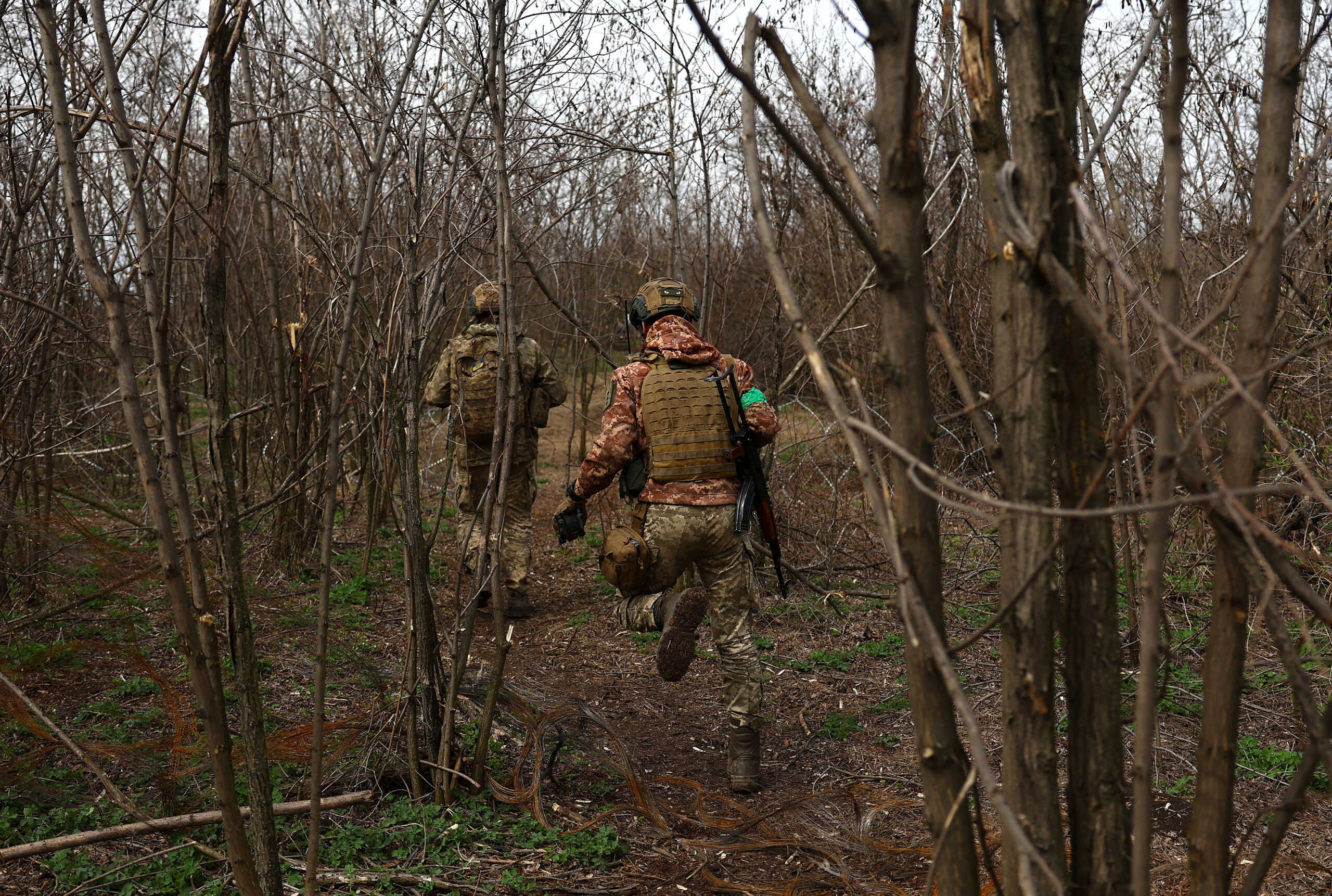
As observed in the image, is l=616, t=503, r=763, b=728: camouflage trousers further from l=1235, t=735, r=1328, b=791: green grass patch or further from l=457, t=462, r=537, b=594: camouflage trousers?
l=457, t=462, r=537, b=594: camouflage trousers

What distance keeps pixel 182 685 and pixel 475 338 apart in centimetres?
294

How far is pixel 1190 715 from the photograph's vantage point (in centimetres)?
419

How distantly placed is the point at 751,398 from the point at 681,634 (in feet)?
3.60

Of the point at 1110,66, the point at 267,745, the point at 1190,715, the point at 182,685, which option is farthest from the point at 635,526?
the point at 1110,66

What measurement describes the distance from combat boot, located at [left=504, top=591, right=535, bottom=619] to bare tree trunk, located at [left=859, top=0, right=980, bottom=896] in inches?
209

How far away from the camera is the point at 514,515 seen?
6.88m

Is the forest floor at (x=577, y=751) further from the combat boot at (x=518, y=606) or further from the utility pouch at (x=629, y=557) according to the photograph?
the utility pouch at (x=629, y=557)

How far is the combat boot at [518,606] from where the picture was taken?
21.5 ft

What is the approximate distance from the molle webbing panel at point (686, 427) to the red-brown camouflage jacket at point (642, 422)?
0.17ft

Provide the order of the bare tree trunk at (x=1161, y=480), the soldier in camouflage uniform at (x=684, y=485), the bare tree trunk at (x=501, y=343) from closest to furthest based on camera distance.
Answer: the bare tree trunk at (x=1161, y=480) → the bare tree trunk at (x=501, y=343) → the soldier in camouflage uniform at (x=684, y=485)

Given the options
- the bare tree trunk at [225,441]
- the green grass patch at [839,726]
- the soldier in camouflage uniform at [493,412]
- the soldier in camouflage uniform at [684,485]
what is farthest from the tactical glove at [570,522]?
the bare tree trunk at [225,441]

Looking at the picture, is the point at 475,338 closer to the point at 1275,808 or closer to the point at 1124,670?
the point at 1124,670

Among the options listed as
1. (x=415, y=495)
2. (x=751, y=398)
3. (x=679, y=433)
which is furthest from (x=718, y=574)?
(x=415, y=495)

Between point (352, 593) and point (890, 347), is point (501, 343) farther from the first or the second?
point (352, 593)
